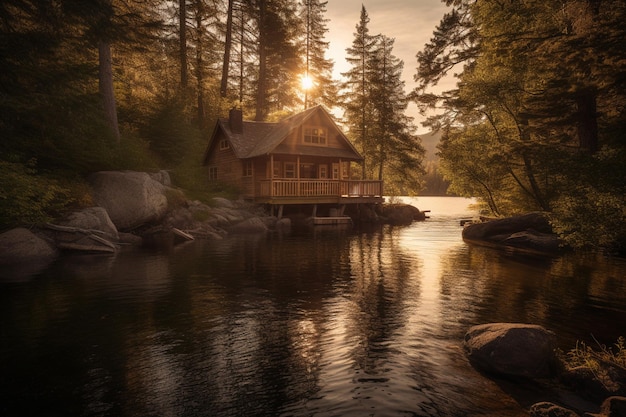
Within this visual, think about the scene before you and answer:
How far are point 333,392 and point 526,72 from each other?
66.2 feet

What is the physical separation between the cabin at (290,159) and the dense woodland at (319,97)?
2.94 meters

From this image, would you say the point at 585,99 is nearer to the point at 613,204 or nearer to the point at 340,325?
the point at 613,204

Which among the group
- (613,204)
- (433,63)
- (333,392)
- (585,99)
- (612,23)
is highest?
(433,63)

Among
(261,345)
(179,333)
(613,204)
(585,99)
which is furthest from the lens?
(585,99)

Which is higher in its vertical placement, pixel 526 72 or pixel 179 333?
pixel 526 72

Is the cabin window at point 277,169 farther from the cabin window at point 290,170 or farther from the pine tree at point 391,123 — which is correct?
the pine tree at point 391,123

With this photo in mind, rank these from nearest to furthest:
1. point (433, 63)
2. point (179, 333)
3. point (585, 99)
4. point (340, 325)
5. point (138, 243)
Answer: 1. point (179, 333)
2. point (340, 325)
3. point (585, 99)
4. point (138, 243)
5. point (433, 63)

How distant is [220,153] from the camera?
3142cm

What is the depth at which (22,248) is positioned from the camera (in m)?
12.4

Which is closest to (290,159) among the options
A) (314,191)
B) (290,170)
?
(290,170)

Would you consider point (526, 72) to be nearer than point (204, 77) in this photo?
Yes

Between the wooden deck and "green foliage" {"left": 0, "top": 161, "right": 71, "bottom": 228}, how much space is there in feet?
44.3

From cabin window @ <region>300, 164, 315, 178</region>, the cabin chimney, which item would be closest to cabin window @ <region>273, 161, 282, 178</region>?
cabin window @ <region>300, 164, 315, 178</region>

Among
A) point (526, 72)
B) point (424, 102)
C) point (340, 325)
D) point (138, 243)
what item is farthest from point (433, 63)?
point (340, 325)
